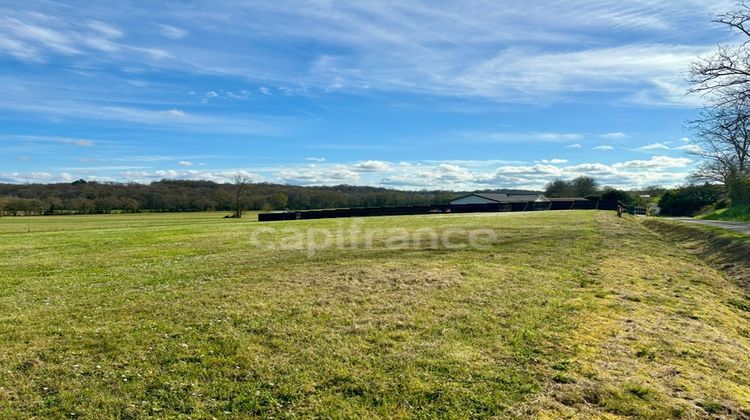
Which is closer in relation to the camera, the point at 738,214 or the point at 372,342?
the point at 372,342

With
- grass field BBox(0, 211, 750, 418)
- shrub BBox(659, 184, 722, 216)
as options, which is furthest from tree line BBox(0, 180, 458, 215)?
grass field BBox(0, 211, 750, 418)

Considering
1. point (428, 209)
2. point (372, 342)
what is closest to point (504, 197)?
point (428, 209)

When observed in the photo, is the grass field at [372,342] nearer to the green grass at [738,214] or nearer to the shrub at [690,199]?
the green grass at [738,214]

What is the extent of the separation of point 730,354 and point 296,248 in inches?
523

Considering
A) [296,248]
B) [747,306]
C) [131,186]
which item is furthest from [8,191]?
[747,306]

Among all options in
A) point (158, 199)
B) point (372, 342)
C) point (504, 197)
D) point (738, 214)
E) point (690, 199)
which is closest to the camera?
point (372, 342)

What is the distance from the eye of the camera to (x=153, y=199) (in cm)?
8819

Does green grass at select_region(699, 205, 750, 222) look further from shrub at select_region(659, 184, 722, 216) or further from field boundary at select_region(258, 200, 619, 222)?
field boundary at select_region(258, 200, 619, 222)

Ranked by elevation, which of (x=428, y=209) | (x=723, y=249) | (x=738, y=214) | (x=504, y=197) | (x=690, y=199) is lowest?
(x=723, y=249)

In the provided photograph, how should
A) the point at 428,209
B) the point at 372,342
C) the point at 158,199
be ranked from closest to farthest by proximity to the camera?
1. the point at 372,342
2. the point at 428,209
3. the point at 158,199

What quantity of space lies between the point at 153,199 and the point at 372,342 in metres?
93.9

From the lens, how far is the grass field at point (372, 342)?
4148 mm

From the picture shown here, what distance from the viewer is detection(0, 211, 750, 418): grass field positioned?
163 inches

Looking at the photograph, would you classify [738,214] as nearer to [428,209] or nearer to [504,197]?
[428,209]
